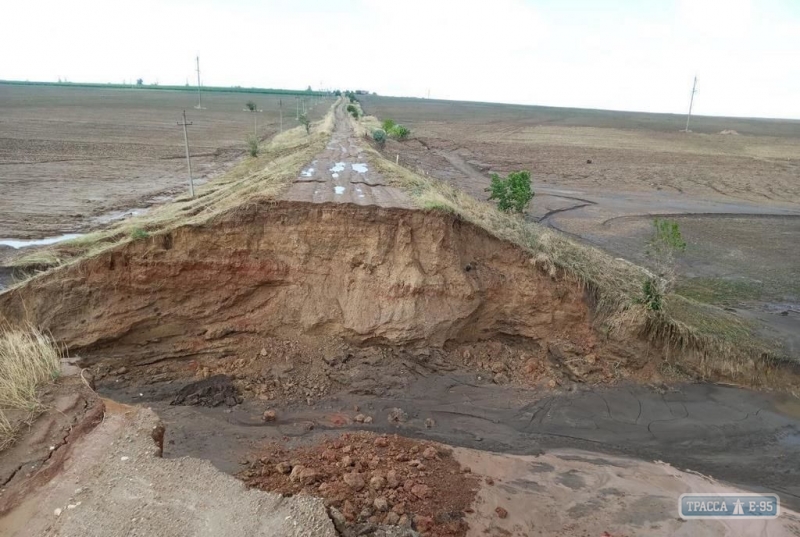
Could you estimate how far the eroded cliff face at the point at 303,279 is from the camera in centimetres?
938

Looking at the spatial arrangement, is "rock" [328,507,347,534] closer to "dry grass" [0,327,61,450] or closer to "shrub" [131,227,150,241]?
"dry grass" [0,327,61,450]

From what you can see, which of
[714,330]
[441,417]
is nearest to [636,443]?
[441,417]

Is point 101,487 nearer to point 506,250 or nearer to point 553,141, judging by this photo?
point 506,250

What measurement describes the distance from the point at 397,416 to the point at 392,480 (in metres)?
2.51

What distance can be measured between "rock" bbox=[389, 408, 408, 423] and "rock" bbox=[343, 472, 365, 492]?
8.31 feet

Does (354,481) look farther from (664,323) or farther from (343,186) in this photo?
(343,186)

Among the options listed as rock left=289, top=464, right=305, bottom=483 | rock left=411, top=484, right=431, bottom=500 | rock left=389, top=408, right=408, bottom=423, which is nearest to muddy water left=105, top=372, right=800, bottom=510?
rock left=389, top=408, right=408, bottom=423

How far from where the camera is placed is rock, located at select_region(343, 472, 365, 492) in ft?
17.8

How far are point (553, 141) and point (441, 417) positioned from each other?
51814mm

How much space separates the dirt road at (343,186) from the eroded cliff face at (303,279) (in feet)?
1.88

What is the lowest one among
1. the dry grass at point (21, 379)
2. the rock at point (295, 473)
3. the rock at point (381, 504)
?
the rock at point (381, 504)

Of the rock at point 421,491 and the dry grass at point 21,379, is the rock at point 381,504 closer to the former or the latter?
the rock at point 421,491

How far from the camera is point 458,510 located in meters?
5.67

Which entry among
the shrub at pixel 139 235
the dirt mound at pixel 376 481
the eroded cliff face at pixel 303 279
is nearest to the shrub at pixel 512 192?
the eroded cliff face at pixel 303 279
